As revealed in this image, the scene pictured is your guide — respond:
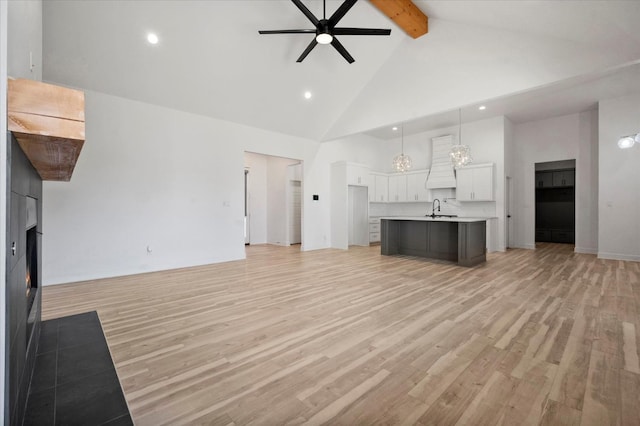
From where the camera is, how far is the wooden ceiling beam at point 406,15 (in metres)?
4.45

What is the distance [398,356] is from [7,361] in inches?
81.4

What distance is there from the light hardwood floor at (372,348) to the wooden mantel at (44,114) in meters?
1.42

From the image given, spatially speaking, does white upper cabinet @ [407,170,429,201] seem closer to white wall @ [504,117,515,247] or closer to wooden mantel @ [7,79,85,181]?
white wall @ [504,117,515,247]

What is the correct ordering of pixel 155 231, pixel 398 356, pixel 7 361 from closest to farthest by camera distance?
pixel 7 361
pixel 398 356
pixel 155 231

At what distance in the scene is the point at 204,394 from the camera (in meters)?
1.65

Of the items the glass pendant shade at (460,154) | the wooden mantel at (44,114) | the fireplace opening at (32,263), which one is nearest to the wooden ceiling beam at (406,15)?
the glass pendant shade at (460,154)

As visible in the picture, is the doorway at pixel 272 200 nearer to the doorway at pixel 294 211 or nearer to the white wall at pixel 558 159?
the doorway at pixel 294 211

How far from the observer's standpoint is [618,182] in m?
6.18

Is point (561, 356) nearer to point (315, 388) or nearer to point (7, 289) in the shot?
point (315, 388)

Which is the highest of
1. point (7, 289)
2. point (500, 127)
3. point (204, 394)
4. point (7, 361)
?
point (500, 127)

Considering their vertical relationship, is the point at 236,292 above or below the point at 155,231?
below

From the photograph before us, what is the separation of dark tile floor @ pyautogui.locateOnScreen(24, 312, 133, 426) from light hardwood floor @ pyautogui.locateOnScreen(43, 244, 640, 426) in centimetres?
9

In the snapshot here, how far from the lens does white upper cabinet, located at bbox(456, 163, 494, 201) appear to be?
7488mm

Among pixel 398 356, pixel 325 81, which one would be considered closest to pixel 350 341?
pixel 398 356
